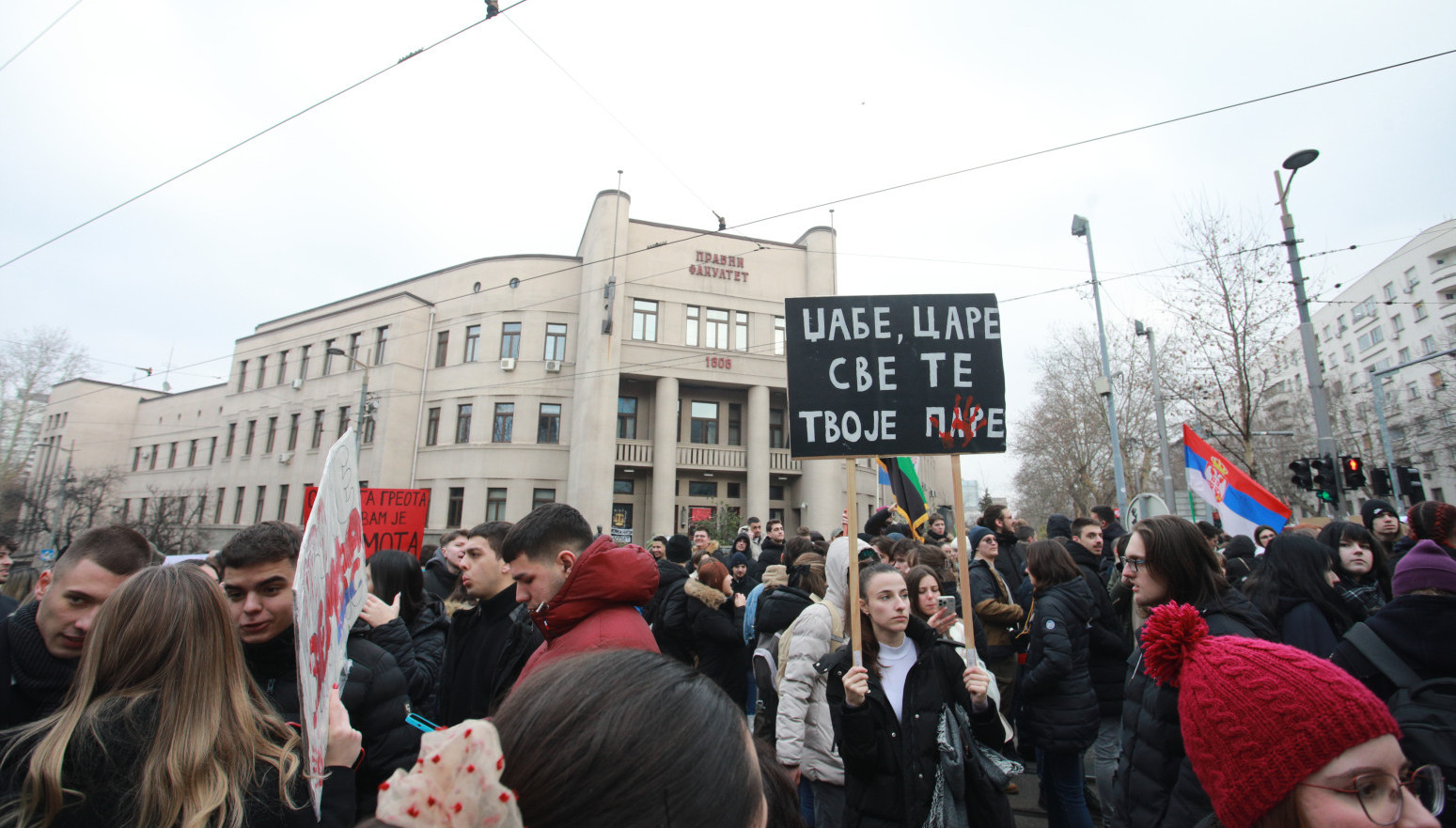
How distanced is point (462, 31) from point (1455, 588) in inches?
379

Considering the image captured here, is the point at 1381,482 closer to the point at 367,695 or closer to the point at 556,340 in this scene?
the point at 367,695

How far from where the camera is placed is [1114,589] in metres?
5.49

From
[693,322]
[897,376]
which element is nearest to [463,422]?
Answer: [693,322]

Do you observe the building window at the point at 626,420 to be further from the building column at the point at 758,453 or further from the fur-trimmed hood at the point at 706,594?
the fur-trimmed hood at the point at 706,594

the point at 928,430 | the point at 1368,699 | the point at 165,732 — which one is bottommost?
the point at 165,732

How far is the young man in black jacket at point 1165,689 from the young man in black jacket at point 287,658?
2856mm

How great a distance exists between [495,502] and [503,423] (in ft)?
11.4

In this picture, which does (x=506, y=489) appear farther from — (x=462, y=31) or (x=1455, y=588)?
(x=1455, y=588)

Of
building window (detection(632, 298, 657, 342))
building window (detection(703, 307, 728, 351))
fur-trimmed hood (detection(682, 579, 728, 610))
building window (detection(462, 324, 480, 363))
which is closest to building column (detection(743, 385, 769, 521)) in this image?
building window (detection(703, 307, 728, 351))

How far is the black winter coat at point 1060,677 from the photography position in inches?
168

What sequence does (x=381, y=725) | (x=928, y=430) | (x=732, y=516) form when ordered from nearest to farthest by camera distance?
(x=381, y=725) → (x=928, y=430) → (x=732, y=516)

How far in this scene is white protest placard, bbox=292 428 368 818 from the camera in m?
1.43

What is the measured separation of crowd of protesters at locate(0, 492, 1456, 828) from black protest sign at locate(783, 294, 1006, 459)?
0.82m

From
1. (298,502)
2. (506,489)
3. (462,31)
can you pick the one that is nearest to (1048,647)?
(462,31)
